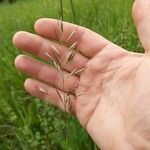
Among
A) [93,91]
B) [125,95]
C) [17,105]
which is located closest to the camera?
[125,95]

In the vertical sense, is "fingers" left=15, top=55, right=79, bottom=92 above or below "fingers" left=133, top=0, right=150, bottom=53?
below

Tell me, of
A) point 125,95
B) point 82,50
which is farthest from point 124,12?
point 125,95

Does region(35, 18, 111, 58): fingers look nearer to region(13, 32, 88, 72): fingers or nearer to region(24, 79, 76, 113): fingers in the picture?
region(13, 32, 88, 72): fingers

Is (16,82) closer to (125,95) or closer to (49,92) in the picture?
(49,92)

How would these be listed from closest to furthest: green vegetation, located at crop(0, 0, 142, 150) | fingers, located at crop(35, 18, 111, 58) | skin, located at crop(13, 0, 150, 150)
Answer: skin, located at crop(13, 0, 150, 150), green vegetation, located at crop(0, 0, 142, 150), fingers, located at crop(35, 18, 111, 58)

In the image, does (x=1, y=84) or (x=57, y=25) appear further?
(x=1, y=84)

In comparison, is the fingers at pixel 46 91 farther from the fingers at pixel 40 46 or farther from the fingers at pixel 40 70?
the fingers at pixel 40 46

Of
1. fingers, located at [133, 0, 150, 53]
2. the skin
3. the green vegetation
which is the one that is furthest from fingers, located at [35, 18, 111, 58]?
fingers, located at [133, 0, 150, 53]

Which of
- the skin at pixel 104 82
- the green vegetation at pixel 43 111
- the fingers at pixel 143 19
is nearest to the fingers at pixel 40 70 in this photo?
the skin at pixel 104 82

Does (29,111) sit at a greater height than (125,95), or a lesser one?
lesser
